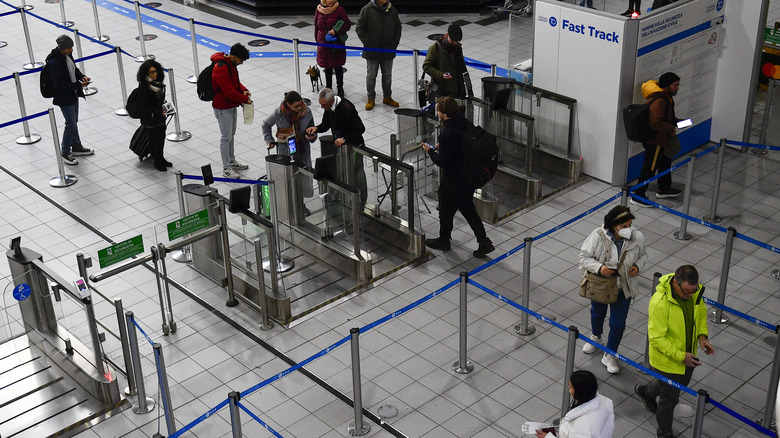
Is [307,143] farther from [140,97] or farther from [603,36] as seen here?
[603,36]

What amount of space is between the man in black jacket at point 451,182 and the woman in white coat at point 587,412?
381 centimetres

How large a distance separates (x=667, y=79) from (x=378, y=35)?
4.68 meters

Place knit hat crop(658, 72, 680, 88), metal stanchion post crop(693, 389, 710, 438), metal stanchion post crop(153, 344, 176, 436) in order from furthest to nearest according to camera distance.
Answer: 1. knit hat crop(658, 72, 680, 88)
2. metal stanchion post crop(153, 344, 176, 436)
3. metal stanchion post crop(693, 389, 710, 438)

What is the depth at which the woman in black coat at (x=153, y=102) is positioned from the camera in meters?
10.7

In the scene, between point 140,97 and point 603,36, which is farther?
point 140,97

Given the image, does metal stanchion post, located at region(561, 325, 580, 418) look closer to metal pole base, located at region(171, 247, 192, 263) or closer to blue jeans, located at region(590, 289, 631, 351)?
blue jeans, located at region(590, 289, 631, 351)

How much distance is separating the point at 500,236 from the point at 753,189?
3238mm

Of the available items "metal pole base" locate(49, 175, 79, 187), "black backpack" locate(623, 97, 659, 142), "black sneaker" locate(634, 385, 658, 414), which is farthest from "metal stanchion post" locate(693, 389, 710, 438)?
"metal pole base" locate(49, 175, 79, 187)

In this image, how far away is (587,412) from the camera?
17.5 feet

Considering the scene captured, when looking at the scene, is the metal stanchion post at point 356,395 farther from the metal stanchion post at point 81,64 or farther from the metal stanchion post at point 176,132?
the metal stanchion post at point 81,64

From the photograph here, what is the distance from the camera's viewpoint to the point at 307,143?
1005 centimetres

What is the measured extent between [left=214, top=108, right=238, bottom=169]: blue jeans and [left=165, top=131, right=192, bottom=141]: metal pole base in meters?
1.21

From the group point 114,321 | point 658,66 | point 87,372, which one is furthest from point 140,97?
point 658,66

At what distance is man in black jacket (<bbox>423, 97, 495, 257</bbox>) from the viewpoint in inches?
346
